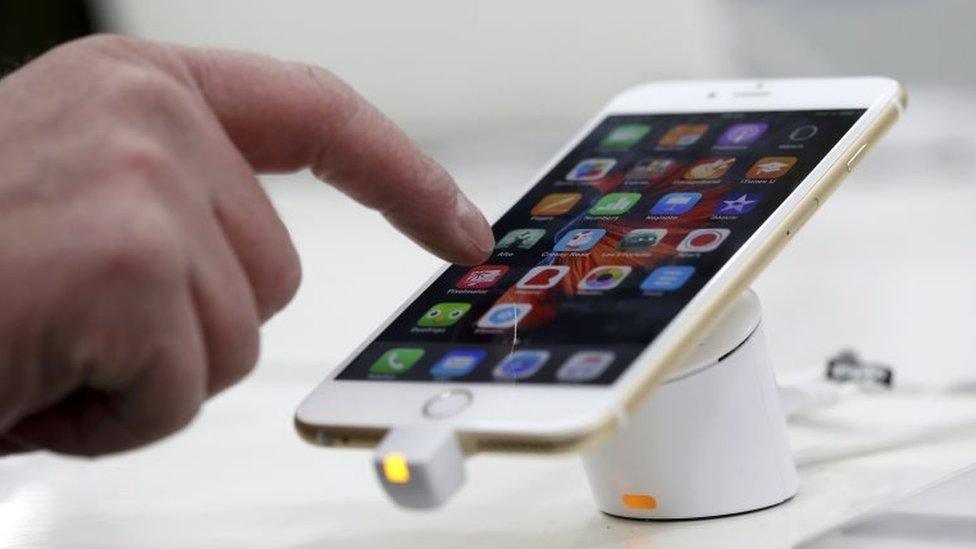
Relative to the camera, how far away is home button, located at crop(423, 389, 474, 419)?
48cm

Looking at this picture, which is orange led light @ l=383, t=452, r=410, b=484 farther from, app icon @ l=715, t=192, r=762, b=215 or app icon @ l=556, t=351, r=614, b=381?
app icon @ l=715, t=192, r=762, b=215

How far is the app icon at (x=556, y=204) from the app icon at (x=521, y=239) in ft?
0.05

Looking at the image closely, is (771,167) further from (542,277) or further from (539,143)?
(539,143)

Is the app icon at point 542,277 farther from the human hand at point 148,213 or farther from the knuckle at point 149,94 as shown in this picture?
the knuckle at point 149,94

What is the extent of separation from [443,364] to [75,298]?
0.48ft

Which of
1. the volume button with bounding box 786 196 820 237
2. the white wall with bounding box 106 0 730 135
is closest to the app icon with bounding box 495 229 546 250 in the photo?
the volume button with bounding box 786 196 820 237

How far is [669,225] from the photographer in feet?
1.87

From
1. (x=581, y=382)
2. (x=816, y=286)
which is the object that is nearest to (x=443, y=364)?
(x=581, y=382)

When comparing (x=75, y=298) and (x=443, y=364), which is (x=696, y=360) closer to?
(x=443, y=364)

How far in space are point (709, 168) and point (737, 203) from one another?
0.16ft

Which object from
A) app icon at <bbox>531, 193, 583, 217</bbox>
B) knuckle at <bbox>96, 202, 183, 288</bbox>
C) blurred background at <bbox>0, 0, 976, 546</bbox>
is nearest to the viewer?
knuckle at <bbox>96, 202, 183, 288</bbox>

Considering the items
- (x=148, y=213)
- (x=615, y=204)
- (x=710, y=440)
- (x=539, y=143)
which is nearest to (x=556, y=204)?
(x=615, y=204)

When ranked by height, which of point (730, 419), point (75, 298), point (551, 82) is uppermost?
point (75, 298)

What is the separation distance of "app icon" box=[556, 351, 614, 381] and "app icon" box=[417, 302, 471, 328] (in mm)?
75
